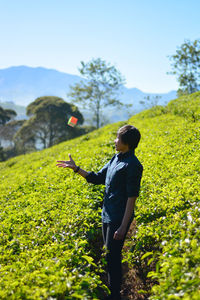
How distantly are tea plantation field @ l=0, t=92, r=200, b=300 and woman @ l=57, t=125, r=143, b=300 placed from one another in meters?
0.26

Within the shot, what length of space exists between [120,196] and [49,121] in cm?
3960

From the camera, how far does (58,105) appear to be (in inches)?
1618

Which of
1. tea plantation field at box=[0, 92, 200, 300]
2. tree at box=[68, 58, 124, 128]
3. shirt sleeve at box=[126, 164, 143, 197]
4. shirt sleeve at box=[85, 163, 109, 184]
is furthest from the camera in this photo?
tree at box=[68, 58, 124, 128]

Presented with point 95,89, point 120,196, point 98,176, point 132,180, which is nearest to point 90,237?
point 98,176

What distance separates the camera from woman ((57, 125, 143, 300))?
3.11 metres

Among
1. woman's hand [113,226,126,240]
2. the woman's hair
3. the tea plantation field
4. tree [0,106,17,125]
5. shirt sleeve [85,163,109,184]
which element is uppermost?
the woman's hair

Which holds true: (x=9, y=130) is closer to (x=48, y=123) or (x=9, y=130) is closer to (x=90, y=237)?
(x=48, y=123)

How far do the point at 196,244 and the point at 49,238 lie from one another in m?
2.35

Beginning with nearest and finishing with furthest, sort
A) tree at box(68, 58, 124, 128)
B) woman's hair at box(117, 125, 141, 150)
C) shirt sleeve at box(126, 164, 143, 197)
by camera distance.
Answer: shirt sleeve at box(126, 164, 143, 197) < woman's hair at box(117, 125, 141, 150) < tree at box(68, 58, 124, 128)

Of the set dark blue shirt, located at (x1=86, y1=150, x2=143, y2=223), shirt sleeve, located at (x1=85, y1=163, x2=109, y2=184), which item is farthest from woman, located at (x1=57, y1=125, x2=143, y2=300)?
shirt sleeve, located at (x1=85, y1=163, x2=109, y2=184)

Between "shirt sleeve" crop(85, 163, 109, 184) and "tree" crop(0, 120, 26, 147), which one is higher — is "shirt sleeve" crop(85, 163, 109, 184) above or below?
above

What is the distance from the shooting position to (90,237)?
4.09 m

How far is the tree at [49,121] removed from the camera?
40938 millimetres

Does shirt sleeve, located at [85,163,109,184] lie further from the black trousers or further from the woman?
the black trousers
